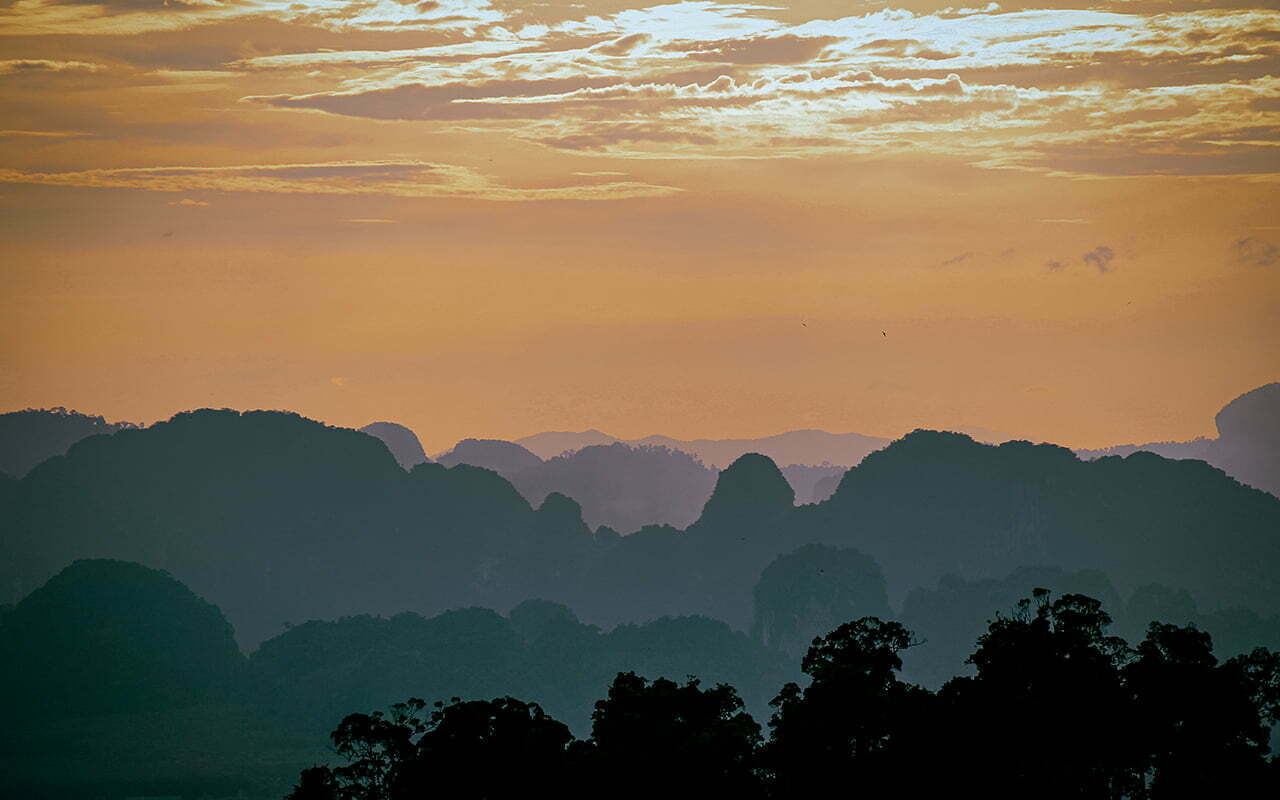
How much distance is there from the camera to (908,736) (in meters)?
63.7

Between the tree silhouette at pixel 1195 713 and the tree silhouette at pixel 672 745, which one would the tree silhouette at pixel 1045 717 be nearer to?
the tree silhouette at pixel 1195 713

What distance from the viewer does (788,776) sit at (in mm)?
64812

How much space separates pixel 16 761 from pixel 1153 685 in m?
141

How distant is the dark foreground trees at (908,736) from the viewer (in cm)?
6284

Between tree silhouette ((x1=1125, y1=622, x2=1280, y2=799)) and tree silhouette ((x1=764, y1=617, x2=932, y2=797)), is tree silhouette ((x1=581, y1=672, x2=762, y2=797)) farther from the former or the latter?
tree silhouette ((x1=1125, y1=622, x2=1280, y2=799))

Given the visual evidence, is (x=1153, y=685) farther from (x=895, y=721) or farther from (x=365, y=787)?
(x=365, y=787)

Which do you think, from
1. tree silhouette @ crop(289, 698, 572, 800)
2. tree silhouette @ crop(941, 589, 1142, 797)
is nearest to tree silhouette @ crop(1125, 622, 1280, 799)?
tree silhouette @ crop(941, 589, 1142, 797)

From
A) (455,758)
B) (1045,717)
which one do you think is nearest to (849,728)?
(1045,717)

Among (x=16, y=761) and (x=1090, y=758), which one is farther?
(x=16, y=761)

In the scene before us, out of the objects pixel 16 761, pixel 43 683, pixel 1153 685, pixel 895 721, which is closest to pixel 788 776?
pixel 895 721

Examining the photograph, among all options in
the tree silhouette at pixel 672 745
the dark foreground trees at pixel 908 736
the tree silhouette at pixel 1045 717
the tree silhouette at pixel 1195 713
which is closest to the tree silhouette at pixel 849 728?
the dark foreground trees at pixel 908 736

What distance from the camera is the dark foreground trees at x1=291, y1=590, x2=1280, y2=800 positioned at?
2474 inches

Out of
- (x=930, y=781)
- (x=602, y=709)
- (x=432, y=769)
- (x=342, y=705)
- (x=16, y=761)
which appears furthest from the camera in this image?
(x=342, y=705)

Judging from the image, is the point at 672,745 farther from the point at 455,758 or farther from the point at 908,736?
the point at 908,736
